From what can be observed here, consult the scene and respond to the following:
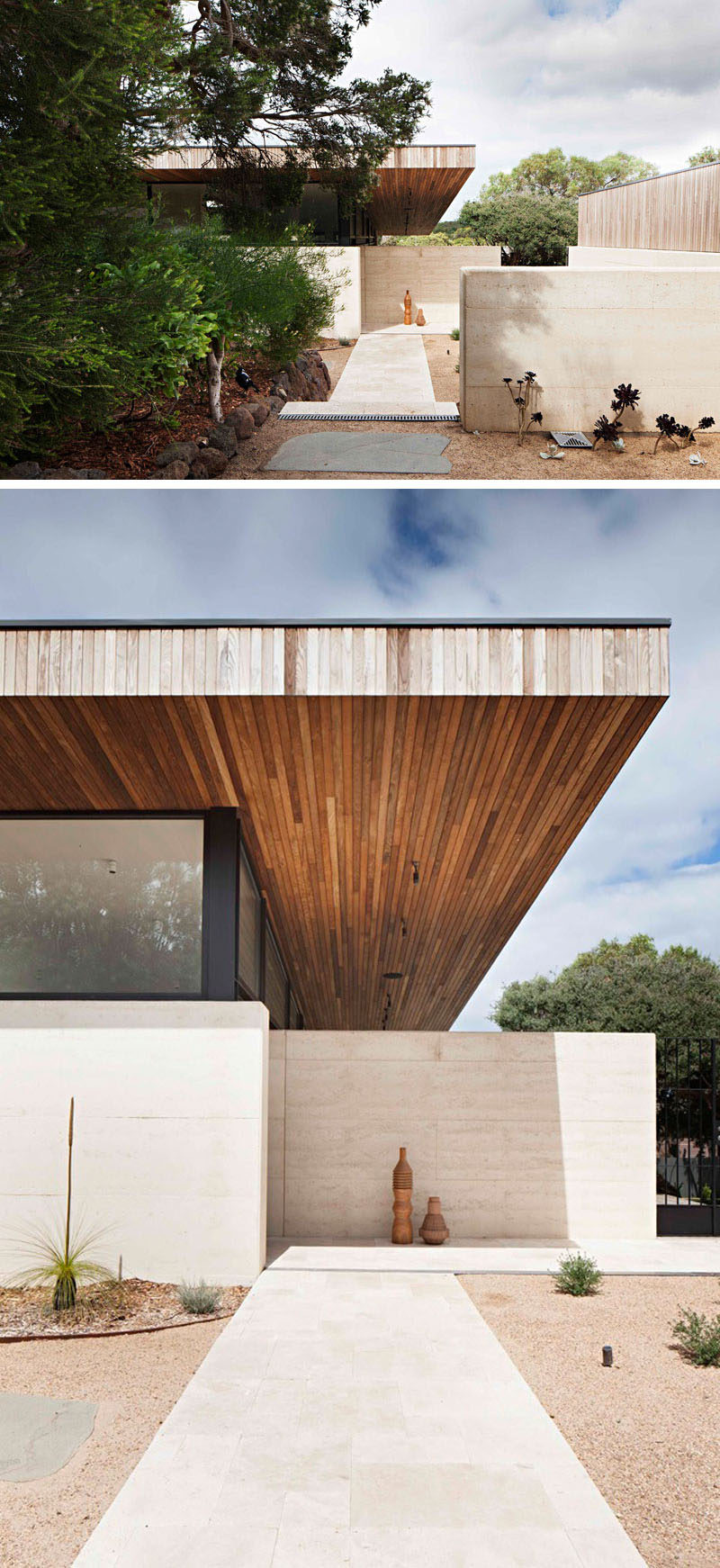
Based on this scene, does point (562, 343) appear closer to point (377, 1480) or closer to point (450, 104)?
point (450, 104)

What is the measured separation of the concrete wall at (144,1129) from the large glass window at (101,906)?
0.44m

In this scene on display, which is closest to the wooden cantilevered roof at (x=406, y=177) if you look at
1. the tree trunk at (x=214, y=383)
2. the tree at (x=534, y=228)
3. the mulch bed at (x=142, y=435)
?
the tree at (x=534, y=228)

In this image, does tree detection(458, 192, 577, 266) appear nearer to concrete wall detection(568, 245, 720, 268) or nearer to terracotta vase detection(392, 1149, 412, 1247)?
concrete wall detection(568, 245, 720, 268)

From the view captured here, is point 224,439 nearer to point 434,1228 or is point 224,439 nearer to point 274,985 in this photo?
point 274,985

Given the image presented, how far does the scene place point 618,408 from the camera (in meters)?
13.2

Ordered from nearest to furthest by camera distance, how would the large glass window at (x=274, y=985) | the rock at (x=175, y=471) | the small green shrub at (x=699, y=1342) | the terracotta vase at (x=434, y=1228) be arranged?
the small green shrub at (x=699, y=1342)
the terracotta vase at (x=434, y=1228)
the rock at (x=175, y=471)
the large glass window at (x=274, y=985)

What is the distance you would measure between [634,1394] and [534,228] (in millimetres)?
29744

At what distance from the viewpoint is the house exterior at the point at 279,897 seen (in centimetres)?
562

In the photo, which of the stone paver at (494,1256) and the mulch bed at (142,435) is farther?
the mulch bed at (142,435)

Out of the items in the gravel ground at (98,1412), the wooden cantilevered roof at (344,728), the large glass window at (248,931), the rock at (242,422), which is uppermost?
the rock at (242,422)

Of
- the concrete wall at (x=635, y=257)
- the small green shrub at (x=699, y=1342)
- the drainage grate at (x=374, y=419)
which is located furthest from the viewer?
the concrete wall at (x=635, y=257)

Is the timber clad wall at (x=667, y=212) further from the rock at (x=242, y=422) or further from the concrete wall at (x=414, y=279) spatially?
the rock at (x=242, y=422)

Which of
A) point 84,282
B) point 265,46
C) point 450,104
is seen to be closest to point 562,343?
point 450,104

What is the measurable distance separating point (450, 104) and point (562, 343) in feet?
14.5
